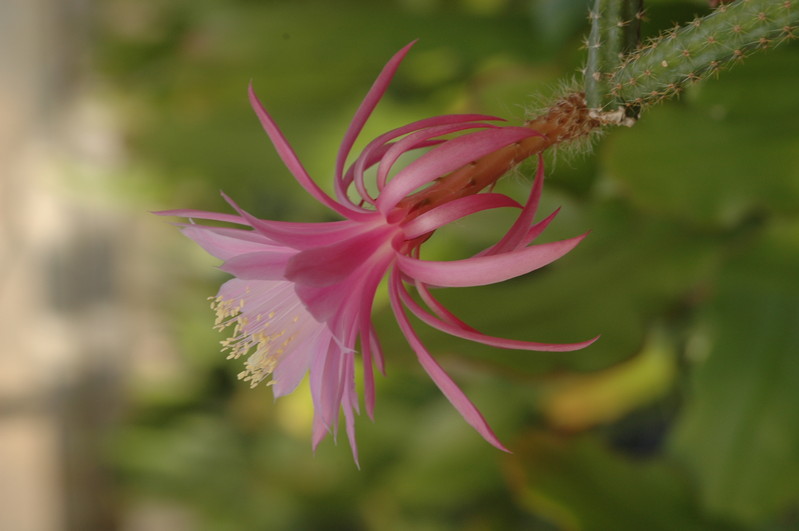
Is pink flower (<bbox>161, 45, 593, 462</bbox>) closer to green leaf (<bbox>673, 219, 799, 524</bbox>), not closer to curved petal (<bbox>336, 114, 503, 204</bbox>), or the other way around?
curved petal (<bbox>336, 114, 503, 204</bbox>)

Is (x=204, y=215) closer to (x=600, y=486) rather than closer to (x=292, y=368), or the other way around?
(x=292, y=368)

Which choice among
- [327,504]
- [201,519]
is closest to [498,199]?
[327,504]

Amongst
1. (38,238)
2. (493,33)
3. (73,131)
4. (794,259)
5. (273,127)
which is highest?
(73,131)

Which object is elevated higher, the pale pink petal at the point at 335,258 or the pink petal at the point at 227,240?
the pink petal at the point at 227,240

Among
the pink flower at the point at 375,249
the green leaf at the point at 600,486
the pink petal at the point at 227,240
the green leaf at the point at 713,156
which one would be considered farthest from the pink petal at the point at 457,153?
the green leaf at the point at 600,486

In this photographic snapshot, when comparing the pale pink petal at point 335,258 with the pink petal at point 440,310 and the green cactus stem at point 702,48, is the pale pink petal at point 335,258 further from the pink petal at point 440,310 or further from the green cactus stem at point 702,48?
the green cactus stem at point 702,48

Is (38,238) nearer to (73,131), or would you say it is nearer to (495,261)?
(73,131)

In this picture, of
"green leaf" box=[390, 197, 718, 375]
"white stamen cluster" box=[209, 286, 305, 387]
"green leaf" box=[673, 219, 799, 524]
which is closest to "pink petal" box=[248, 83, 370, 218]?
"white stamen cluster" box=[209, 286, 305, 387]
